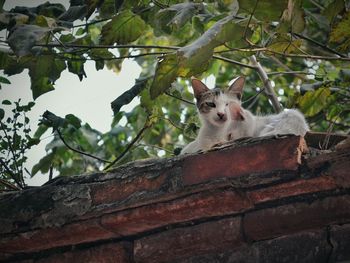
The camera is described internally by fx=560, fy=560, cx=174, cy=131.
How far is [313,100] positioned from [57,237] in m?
1.99

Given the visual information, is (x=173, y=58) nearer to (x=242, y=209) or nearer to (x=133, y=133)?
(x=242, y=209)

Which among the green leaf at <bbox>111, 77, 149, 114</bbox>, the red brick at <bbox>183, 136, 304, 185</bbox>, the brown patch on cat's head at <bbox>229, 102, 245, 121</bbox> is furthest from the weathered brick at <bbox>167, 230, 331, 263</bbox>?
the brown patch on cat's head at <bbox>229, 102, 245, 121</bbox>

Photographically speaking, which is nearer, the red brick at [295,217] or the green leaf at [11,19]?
the red brick at [295,217]

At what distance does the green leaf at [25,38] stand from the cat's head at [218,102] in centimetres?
177

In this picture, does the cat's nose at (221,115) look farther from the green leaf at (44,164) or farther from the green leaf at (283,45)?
the green leaf at (44,164)

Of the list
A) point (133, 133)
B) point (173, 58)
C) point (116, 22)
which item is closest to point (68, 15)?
point (116, 22)

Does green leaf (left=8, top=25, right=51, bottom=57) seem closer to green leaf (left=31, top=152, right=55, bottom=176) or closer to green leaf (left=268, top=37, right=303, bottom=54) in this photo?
green leaf (left=268, top=37, right=303, bottom=54)

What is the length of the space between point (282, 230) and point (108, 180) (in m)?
0.77

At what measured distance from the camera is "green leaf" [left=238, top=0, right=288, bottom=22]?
7.84 feet

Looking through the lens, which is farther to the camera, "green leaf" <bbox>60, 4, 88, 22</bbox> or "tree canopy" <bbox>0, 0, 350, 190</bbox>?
"green leaf" <bbox>60, 4, 88, 22</bbox>

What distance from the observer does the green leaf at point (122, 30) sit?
3180mm

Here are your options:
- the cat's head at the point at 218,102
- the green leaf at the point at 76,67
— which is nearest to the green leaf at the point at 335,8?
the cat's head at the point at 218,102

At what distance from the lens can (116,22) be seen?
3152mm

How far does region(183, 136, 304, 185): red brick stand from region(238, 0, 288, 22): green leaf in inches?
23.4
